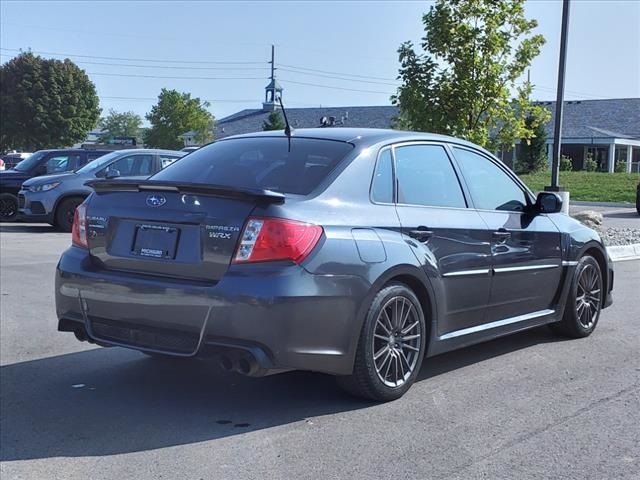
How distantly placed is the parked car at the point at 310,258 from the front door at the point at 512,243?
0.06 ft

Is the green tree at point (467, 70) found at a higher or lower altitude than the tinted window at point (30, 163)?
higher

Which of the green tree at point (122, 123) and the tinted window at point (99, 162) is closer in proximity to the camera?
the tinted window at point (99, 162)

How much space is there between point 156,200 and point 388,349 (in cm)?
164

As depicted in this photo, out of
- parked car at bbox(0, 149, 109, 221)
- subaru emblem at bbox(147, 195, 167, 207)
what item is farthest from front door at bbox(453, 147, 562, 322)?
parked car at bbox(0, 149, 109, 221)

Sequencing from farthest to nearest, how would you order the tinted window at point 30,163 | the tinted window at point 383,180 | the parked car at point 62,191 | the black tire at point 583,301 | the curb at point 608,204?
the curb at point 608,204 → the tinted window at point 30,163 → the parked car at point 62,191 → the black tire at point 583,301 → the tinted window at point 383,180

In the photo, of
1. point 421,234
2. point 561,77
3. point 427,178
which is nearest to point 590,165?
point 561,77

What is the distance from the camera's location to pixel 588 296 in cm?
666

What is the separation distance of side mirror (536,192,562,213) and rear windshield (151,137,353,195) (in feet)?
6.44

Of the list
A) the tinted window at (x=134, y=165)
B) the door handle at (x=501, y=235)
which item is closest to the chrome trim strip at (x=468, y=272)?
the door handle at (x=501, y=235)

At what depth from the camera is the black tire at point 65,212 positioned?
623 inches

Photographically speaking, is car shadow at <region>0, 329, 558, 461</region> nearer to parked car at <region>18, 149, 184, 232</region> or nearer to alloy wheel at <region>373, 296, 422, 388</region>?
alloy wheel at <region>373, 296, 422, 388</region>

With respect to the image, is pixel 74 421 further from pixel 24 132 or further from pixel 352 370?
pixel 24 132

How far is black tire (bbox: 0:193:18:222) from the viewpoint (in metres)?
17.6

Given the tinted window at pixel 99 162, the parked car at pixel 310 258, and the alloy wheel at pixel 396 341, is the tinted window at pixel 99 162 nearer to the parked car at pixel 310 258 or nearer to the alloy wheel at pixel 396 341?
the parked car at pixel 310 258
